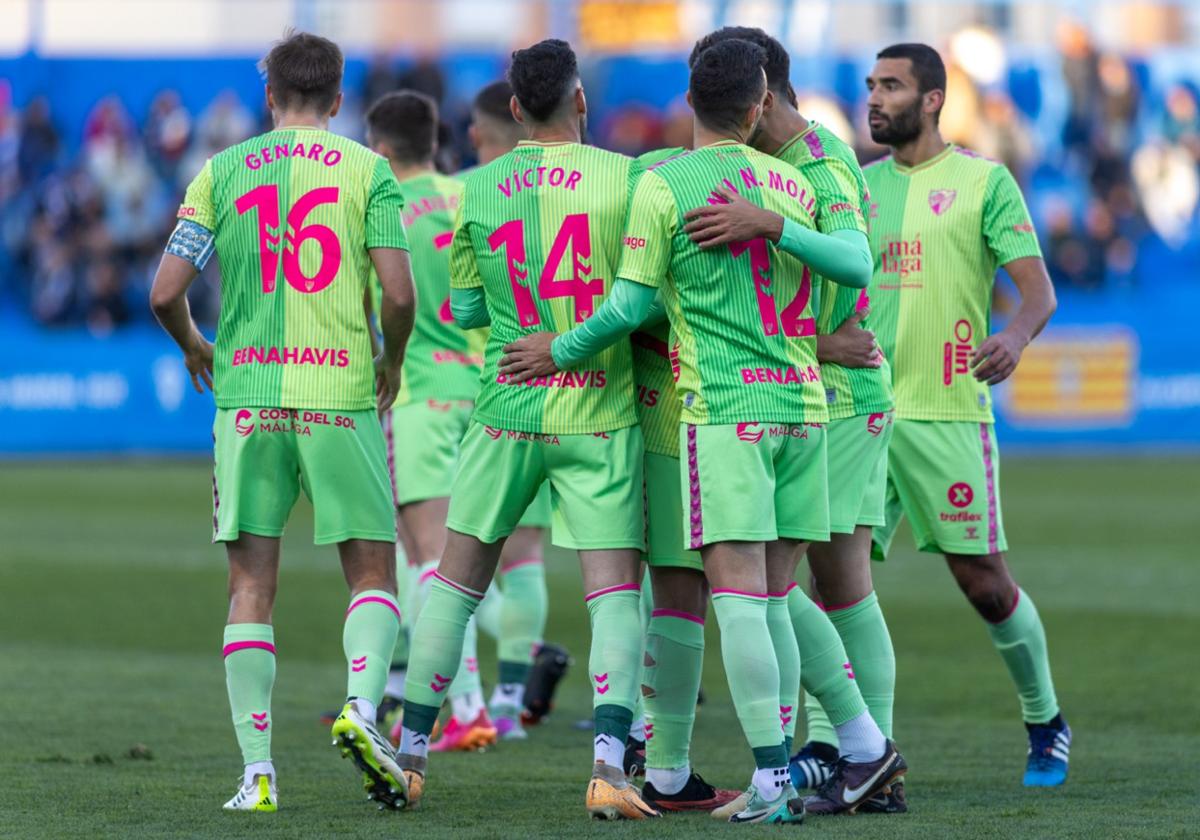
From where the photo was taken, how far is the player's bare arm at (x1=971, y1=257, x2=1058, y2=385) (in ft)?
20.7

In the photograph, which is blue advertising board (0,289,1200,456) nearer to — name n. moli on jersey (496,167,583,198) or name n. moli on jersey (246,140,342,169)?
name n. moli on jersey (246,140,342,169)

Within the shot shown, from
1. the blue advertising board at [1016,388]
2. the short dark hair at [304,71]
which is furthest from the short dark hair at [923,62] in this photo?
the blue advertising board at [1016,388]

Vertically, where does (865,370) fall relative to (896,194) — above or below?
below

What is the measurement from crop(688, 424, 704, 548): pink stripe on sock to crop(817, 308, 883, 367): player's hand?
2.13 ft

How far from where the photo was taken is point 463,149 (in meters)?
21.7

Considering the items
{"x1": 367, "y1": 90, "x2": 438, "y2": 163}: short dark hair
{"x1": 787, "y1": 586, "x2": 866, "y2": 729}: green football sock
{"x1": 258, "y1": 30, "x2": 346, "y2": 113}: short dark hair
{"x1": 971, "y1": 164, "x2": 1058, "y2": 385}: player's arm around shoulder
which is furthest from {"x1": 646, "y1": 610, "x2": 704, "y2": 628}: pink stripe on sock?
{"x1": 367, "y1": 90, "x2": 438, "y2": 163}: short dark hair

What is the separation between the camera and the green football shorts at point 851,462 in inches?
237

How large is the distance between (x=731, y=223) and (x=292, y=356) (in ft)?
4.64

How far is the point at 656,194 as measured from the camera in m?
5.48

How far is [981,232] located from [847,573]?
1.41 m

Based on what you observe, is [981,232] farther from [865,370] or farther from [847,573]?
[847,573]

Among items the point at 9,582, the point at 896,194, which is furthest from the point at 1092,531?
the point at 896,194

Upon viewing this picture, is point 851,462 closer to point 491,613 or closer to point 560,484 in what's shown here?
point 560,484

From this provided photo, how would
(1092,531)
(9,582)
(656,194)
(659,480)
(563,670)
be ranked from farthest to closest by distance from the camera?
(1092,531)
(9,582)
(563,670)
(659,480)
(656,194)
